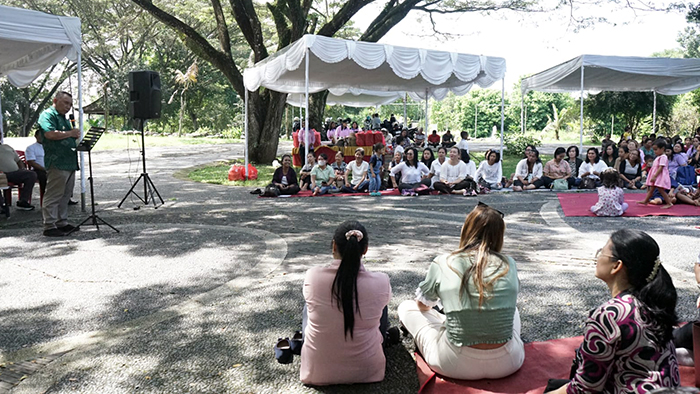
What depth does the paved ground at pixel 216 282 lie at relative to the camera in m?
3.32

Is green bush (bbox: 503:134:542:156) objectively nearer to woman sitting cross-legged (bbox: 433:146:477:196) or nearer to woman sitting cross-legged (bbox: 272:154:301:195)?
woman sitting cross-legged (bbox: 433:146:477:196)

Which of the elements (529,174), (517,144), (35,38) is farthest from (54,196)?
(517,144)

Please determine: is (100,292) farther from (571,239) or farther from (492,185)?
(492,185)

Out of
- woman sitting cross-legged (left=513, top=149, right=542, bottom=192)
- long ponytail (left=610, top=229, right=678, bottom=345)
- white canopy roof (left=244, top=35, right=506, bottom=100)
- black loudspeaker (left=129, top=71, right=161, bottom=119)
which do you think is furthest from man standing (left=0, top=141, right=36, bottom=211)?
long ponytail (left=610, top=229, right=678, bottom=345)

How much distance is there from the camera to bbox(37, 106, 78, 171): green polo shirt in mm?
6867

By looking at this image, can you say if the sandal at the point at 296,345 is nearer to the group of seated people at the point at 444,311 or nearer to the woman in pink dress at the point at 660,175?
the group of seated people at the point at 444,311

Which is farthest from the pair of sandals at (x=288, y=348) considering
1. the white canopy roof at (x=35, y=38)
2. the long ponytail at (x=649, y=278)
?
the white canopy roof at (x=35, y=38)

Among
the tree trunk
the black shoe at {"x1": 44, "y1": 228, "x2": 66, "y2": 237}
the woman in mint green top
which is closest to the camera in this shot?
the woman in mint green top

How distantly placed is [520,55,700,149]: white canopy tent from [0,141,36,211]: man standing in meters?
11.4

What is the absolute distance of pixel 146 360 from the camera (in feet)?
11.2

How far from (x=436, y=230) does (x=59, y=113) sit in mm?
4970

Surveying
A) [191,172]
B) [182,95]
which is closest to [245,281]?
[191,172]

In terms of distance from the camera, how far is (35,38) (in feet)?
24.5

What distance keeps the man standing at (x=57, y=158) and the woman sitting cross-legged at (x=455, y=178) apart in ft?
21.8
